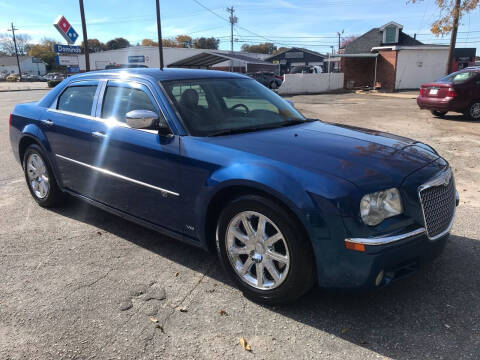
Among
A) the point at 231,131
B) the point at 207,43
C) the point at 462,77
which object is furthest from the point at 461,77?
the point at 207,43

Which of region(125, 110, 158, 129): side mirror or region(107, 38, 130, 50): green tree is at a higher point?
region(107, 38, 130, 50): green tree

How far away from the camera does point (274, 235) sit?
2.80 meters

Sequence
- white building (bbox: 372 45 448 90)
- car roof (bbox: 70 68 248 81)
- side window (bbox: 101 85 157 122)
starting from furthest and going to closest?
1. white building (bbox: 372 45 448 90)
2. car roof (bbox: 70 68 248 81)
3. side window (bbox: 101 85 157 122)

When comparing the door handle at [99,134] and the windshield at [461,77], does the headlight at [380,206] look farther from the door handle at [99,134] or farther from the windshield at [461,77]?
the windshield at [461,77]

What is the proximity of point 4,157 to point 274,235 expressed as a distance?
7.17m

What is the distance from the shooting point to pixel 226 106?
388 cm

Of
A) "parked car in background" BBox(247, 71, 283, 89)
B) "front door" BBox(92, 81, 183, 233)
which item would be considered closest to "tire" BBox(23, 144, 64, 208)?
"front door" BBox(92, 81, 183, 233)

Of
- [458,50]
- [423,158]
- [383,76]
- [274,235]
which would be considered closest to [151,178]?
[274,235]

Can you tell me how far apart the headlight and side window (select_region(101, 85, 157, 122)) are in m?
2.01

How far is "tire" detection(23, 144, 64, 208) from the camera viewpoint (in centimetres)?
484

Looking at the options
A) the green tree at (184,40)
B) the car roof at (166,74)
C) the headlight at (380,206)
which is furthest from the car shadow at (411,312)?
the green tree at (184,40)

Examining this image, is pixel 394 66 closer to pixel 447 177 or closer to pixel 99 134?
pixel 447 177

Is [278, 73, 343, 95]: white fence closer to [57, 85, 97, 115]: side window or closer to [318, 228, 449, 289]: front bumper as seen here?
[57, 85, 97, 115]: side window

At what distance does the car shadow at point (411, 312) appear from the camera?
2.52 m
